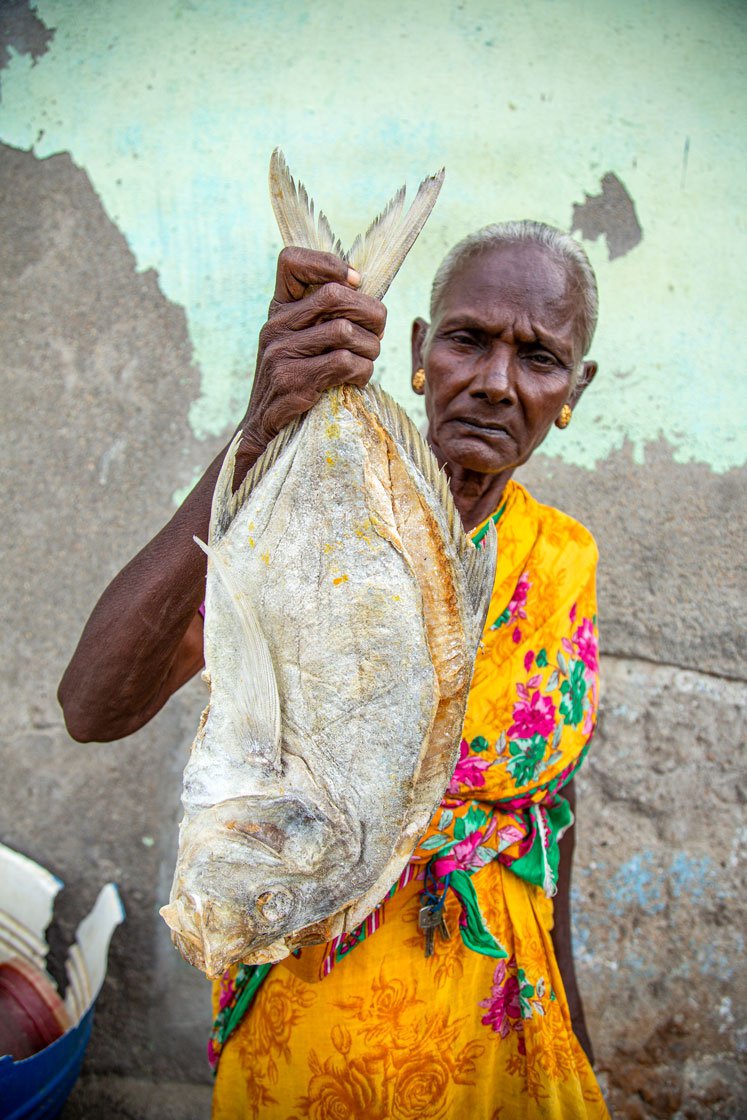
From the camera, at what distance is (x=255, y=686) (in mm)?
1110

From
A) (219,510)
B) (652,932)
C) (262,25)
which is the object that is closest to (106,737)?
(219,510)

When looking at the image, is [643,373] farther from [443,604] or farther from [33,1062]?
[33,1062]

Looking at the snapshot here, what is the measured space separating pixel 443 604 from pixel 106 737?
72 cm

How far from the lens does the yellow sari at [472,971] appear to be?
156 cm

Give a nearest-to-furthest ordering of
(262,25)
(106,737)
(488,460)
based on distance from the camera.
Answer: (106,737) < (488,460) < (262,25)

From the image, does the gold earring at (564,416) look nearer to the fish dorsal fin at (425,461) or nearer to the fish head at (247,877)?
the fish dorsal fin at (425,461)

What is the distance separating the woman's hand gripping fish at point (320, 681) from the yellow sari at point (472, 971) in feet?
1.35

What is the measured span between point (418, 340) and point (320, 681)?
1.16m

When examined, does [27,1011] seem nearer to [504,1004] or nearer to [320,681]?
[504,1004]

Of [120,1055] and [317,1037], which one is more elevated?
[317,1037]

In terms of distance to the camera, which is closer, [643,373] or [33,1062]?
[33,1062]

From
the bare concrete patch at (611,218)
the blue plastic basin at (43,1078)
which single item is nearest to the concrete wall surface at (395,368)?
the bare concrete patch at (611,218)

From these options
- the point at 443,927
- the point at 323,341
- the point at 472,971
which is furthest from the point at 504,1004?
the point at 323,341

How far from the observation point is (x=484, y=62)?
272 cm
